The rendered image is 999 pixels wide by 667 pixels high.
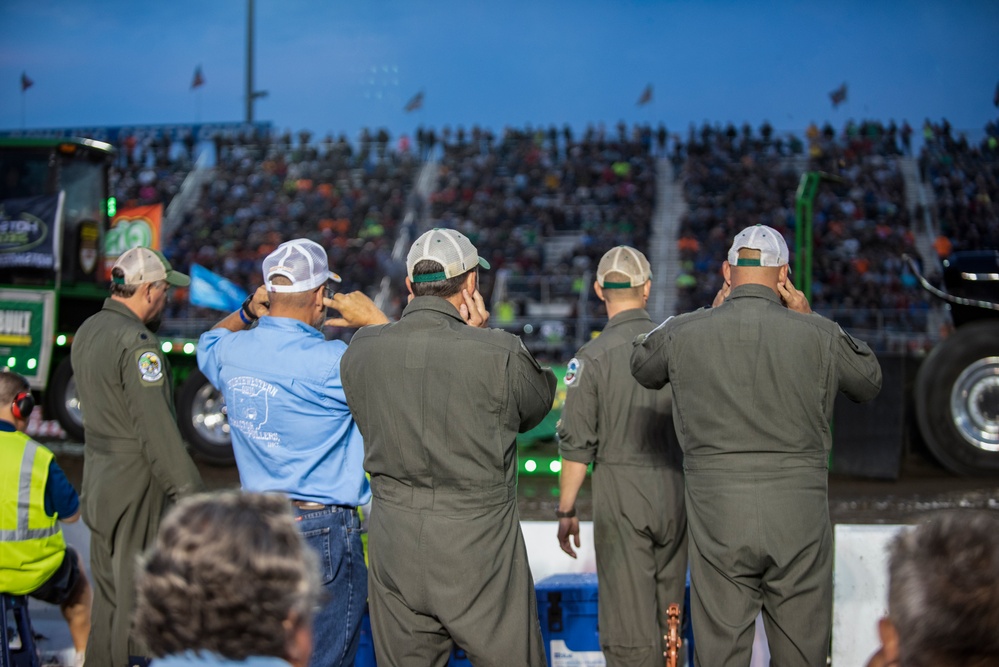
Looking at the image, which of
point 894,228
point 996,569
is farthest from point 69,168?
point 894,228

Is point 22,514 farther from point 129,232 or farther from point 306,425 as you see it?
point 129,232

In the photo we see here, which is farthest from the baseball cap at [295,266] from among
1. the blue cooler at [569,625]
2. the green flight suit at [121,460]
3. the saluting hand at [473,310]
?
the blue cooler at [569,625]

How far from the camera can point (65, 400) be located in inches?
399

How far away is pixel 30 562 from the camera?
3.80 m

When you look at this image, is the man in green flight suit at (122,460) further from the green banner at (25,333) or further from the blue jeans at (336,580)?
the green banner at (25,333)

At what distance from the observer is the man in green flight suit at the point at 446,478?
290cm

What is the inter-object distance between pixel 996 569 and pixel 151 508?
3.21 metres

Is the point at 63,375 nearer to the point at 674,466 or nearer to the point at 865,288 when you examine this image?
the point at 674,466

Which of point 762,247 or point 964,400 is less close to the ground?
point 762,247

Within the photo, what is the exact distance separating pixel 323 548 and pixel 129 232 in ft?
28.5

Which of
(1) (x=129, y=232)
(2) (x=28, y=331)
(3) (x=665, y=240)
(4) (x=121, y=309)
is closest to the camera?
(4) (x=121, y=309)

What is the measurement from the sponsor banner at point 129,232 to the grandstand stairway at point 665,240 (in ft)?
33.1

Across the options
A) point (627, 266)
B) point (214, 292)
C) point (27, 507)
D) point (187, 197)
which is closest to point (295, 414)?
point (27, 507)

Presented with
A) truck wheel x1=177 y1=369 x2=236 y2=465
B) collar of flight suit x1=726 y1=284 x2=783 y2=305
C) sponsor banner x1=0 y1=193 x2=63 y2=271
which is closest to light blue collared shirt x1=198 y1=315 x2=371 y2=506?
collar of flight suit x1=726 y1=284 x2=783 y2=305
